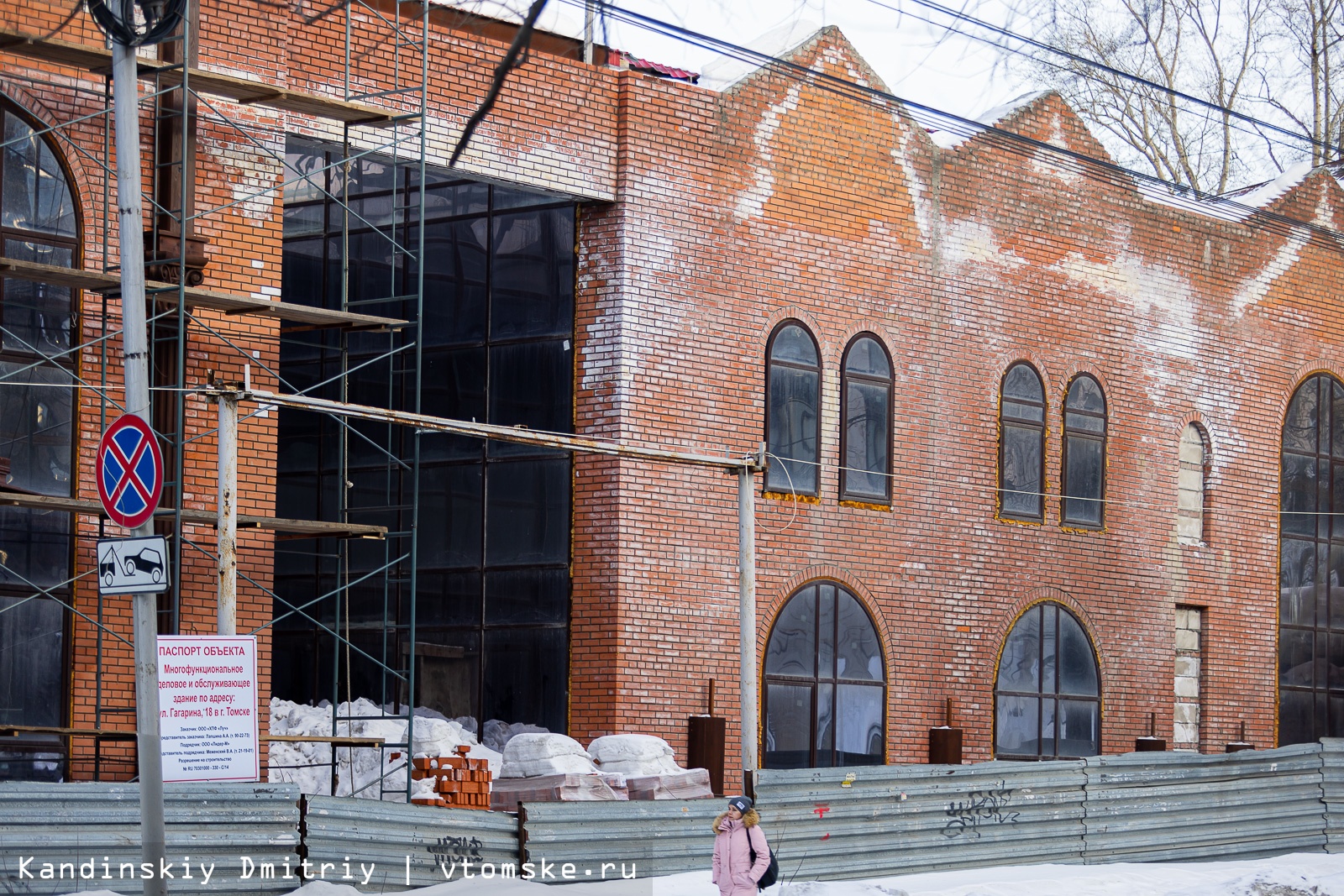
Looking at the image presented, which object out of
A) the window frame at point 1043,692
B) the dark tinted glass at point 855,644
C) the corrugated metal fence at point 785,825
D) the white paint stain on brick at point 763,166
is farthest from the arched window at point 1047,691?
the white paint stain on brick at point 763,166

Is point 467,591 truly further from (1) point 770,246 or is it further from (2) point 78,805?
(2) point 78,805

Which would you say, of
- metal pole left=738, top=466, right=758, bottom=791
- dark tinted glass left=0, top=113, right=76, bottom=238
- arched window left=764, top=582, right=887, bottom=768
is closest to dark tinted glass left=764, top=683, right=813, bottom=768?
arched window left=764, top=582, right=887, bottom=768

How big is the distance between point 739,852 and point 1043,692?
1125 cm

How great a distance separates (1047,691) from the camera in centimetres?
2242

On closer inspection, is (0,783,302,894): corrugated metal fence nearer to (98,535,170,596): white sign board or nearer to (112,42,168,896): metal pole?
(112,42,168,896): metal pole

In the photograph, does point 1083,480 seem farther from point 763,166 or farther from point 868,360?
point 763,166

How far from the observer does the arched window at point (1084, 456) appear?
2298cm

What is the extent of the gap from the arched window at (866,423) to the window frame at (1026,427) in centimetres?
203

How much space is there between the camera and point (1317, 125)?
116ft

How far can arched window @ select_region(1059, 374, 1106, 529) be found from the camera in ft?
75.4

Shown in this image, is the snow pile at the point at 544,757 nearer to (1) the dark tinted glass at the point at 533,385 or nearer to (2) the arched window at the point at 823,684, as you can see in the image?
(2) the arched window at the point at 823,684

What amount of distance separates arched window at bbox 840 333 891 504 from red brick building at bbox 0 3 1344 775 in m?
0.04

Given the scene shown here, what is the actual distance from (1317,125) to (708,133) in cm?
2103

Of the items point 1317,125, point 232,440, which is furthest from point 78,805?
point 1317,125
